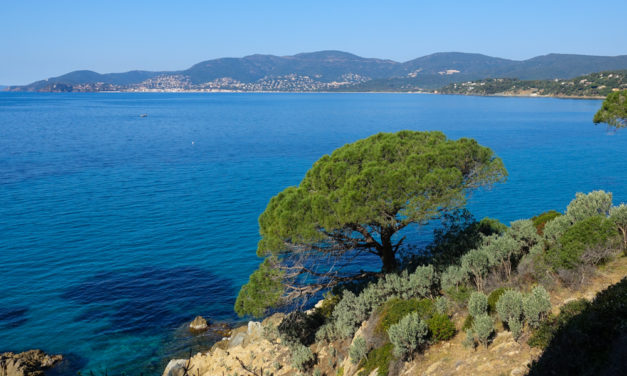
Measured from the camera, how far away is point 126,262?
29219mm

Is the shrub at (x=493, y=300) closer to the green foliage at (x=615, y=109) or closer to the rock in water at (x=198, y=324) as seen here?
the green foliage at (x=615, y=109)

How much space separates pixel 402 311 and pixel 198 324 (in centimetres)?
1266

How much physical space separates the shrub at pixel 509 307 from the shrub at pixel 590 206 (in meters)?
8.61

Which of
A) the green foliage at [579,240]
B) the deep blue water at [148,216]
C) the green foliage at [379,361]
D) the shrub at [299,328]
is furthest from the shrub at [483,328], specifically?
the deep blue water at [148,216]

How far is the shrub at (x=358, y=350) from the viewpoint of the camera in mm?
13086

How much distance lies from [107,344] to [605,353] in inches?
793

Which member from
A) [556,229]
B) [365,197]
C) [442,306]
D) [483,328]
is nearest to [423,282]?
[442,306]

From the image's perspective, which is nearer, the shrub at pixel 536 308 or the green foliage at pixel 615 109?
the shrub at pixel 536 308

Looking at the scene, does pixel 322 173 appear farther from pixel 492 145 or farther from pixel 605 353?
pixel 492 145

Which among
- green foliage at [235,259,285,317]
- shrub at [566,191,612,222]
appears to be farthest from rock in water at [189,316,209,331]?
shrub at [566,191,612,222]

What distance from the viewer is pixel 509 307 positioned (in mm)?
10922

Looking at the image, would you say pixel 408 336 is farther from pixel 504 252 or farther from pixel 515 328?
pixel 504 252

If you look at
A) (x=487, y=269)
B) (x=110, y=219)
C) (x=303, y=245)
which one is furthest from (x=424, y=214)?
(x=110, y=219)

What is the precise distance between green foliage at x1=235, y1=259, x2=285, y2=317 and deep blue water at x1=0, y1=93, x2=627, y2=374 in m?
5.98
